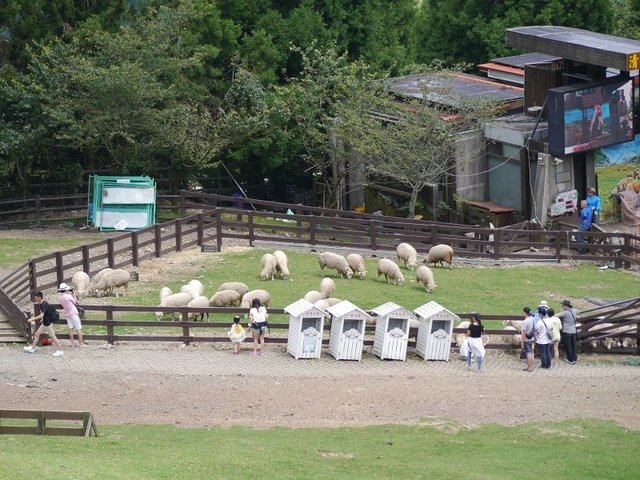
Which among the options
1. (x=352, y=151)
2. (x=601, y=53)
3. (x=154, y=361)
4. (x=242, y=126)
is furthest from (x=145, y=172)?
(x=154, y=361)

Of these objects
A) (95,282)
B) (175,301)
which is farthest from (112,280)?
(175,301)

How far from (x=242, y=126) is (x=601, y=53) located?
11899mm

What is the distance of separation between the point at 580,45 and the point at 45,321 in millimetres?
21867

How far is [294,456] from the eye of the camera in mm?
23141

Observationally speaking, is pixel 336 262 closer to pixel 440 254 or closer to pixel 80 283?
pixel 440 254

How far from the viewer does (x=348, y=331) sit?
30.0 meters

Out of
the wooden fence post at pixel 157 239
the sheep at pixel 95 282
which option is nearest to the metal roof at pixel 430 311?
the sheep at pixel 95 282

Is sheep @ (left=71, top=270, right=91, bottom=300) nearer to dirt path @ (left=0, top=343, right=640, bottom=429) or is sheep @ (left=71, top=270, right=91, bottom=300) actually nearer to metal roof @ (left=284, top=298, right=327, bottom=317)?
dirt path @ (left=0, top=343, right=640, bottom=429)

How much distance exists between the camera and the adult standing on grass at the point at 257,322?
29.6 m

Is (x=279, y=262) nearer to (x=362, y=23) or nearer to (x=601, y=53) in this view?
(x=601, y=53)

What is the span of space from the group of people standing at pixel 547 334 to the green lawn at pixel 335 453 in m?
3.65

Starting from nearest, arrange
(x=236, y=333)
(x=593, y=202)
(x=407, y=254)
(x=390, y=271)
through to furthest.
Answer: (x=236, y=333), (x=390, y=271), (x=407, y=254), (x=593, y=202)

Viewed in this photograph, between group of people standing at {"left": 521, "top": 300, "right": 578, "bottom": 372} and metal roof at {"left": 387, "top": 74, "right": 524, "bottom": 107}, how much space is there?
1769cm

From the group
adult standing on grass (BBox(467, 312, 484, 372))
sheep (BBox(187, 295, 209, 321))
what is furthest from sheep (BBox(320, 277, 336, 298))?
adult standing on grass (BBox(467, 312, 484, 372))
